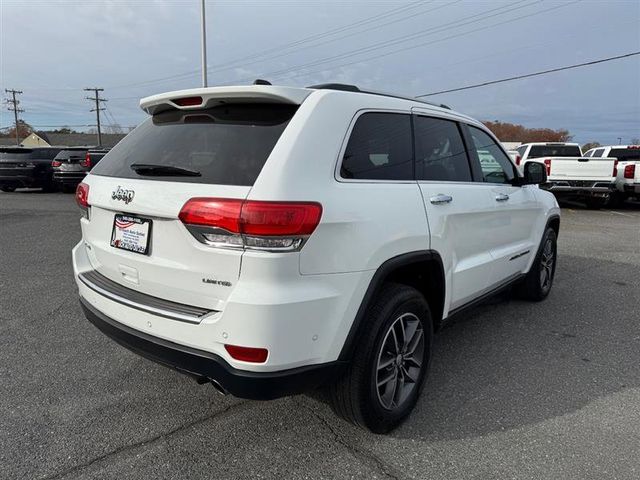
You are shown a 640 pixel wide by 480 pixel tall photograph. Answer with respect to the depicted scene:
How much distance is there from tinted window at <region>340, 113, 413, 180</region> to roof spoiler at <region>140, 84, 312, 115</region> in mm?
364

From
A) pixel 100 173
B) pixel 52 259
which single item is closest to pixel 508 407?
pixel 100 173

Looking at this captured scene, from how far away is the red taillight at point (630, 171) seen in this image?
14.3 m

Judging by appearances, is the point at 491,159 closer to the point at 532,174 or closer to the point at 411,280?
the point at 532,174

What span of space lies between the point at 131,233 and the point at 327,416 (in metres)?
1.53

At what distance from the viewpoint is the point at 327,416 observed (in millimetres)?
2916

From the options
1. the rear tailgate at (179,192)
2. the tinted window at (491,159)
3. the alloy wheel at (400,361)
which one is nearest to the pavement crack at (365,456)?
the alloy wheel at (400,361)

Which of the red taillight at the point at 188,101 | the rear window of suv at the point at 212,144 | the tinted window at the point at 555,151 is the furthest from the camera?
the tinted window at the point at 555,151

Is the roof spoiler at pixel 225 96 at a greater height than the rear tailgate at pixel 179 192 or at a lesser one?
greater

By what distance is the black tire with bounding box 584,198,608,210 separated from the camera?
608 inches

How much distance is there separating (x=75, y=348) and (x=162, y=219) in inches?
80.7

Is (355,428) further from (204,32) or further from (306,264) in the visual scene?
(204,32)

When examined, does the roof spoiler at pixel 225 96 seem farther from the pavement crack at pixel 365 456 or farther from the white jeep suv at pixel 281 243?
the pavement crack at pixel 365 456

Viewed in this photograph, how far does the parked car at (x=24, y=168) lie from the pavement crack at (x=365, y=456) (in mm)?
18281

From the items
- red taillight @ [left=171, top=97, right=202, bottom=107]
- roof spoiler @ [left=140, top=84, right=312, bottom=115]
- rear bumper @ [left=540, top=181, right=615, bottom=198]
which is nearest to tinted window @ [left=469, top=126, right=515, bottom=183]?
roof spoiler @ [left=140, top=84, right=312, bottom=115]
